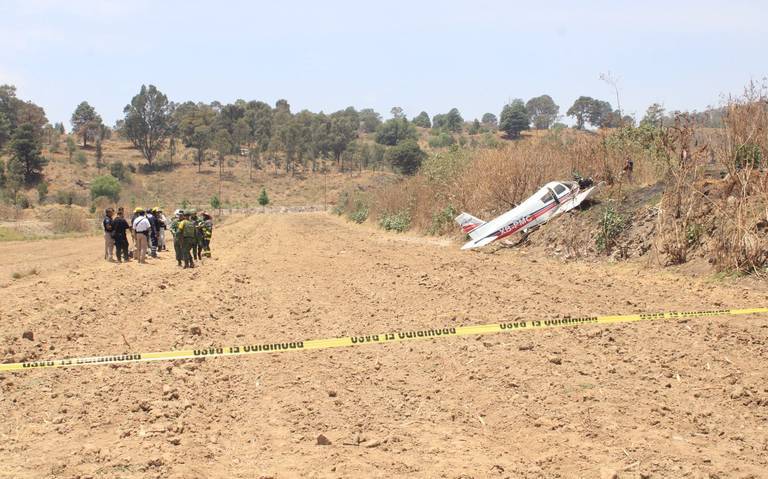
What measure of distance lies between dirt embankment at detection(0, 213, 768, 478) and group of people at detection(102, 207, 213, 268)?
6.47 metres

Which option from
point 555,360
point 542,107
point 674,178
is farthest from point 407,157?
point 542,107

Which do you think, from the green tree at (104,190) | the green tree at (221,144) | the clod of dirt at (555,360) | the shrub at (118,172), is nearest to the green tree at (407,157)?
the green tree at (104,190)

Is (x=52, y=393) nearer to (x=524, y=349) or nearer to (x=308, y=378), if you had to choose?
(x=308, y=378)

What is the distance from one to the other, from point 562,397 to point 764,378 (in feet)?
7.19

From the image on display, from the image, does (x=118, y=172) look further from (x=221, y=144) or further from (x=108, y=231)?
(x=108, y=231)

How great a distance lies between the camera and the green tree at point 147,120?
11338 cm

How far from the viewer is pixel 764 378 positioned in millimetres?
7414

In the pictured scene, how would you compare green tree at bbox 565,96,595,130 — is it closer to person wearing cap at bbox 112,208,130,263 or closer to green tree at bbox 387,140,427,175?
green tree at bbox 387,140,427,175

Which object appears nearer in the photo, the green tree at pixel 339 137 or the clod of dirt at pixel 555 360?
the clod of dirt at pixel 555 360

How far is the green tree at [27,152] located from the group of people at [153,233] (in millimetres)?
70103

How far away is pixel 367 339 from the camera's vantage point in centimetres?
955

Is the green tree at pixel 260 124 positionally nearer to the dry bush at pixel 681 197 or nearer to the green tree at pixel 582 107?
the green tree at pixel 582 107

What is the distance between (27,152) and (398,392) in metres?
90.1

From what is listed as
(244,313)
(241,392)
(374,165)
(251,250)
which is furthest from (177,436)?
(374,165)
